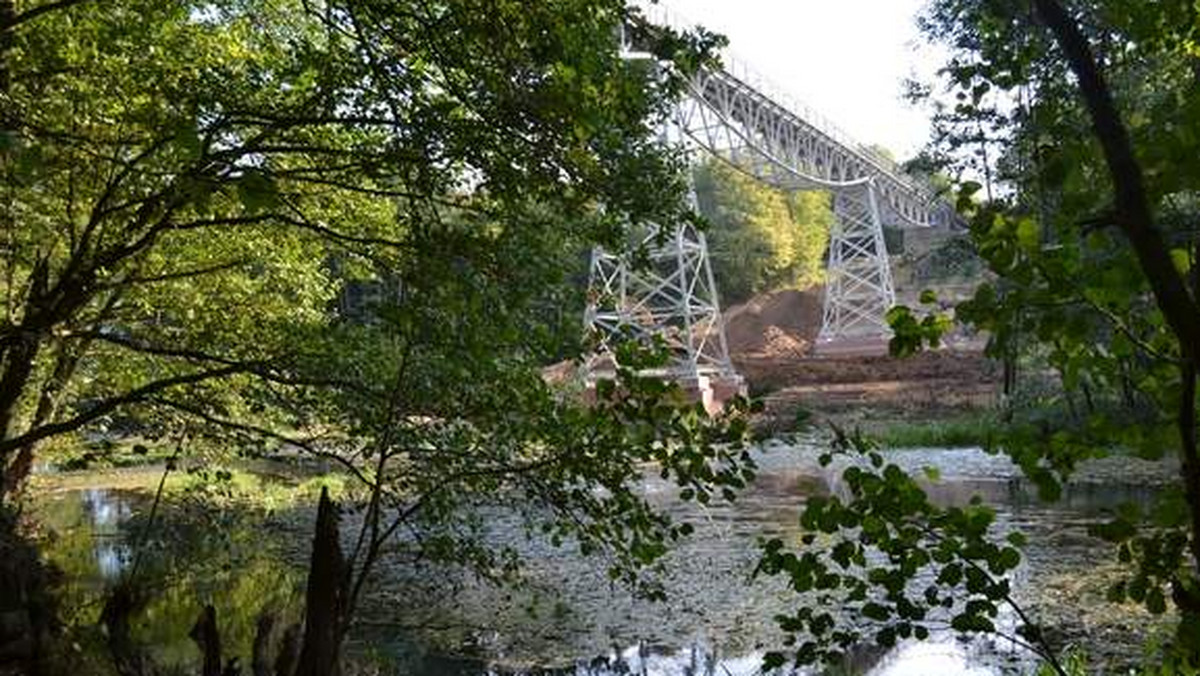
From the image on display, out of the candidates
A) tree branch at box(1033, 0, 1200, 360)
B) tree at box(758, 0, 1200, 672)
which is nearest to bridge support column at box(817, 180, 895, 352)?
tree at box(758, 0, 1200, 672)

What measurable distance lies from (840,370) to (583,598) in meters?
27.8

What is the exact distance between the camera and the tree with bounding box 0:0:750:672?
3.31m

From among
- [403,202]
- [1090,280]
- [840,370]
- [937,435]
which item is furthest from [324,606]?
[840,370]

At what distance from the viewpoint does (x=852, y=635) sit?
209cm

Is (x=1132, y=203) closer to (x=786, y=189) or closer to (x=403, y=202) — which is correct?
(x=403, y=202)

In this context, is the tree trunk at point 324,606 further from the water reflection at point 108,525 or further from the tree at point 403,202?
the water reflection at point 108,525

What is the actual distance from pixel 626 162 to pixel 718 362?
2744cm

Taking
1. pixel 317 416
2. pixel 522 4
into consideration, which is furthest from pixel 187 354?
pixel 522 4

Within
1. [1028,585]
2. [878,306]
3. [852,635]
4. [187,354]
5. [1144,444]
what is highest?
[878,306]

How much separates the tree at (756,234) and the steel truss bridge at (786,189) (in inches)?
152

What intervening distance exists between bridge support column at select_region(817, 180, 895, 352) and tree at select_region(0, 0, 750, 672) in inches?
1424

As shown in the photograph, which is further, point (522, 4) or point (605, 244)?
point (605, 244)

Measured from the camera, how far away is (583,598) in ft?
32.2

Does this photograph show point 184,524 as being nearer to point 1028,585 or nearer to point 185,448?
point 185,448
